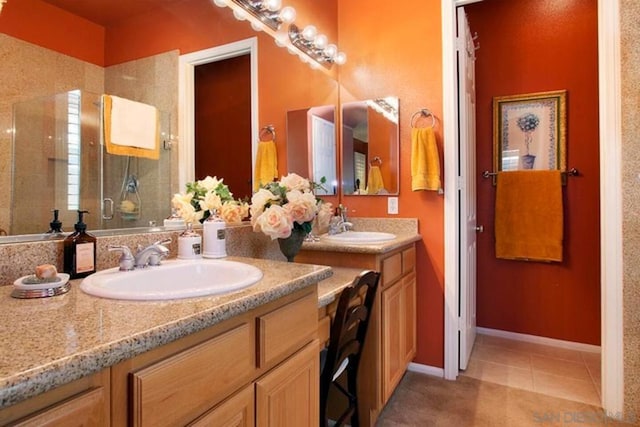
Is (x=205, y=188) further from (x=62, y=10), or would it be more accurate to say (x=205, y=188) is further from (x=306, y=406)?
(x=306, y=406)

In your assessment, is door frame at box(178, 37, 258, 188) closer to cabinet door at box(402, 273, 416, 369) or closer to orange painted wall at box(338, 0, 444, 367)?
orange painted wall at box(338, 0, 444, 367)

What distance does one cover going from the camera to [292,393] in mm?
988

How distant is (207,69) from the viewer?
1611mm

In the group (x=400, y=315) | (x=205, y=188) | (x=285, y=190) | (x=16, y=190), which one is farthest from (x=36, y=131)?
(x=400, y=315)

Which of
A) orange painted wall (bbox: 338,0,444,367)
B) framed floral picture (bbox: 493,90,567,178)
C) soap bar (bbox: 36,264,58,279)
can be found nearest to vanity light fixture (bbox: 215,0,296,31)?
orange painted wall (bbox: 338,0,444,367)

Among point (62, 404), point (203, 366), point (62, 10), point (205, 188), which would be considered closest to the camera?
point (62, 404)

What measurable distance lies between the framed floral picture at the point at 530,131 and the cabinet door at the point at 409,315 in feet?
4.61

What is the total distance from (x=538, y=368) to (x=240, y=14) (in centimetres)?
282

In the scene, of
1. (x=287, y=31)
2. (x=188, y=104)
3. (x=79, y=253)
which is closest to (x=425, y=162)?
(x=287, y=31)

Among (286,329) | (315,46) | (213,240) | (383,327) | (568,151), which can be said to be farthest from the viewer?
(568,151)

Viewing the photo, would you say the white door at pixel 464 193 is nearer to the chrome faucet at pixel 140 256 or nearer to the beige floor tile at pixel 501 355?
the beige floor tile at pixel 501 355

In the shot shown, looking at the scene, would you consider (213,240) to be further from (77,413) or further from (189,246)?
(77,413)

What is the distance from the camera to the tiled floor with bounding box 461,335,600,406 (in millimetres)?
2133

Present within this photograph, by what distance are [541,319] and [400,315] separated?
5.10 feet
